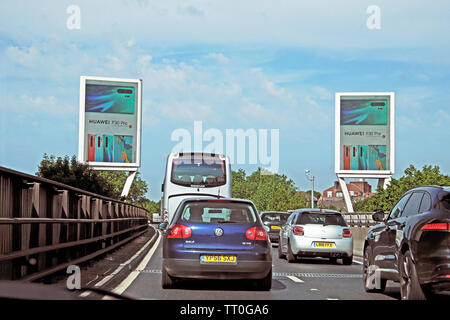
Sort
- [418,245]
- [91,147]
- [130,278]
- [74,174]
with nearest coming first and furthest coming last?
1. [418,245]
2. [130,278]
3. [74,174]
4. [91,147]

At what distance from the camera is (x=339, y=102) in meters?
68.6

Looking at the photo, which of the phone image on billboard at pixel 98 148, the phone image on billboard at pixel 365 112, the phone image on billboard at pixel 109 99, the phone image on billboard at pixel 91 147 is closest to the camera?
the phone image on billboard at pixel 91 147

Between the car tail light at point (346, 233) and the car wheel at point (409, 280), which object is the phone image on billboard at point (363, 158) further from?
the car wheel at point (409, 280)

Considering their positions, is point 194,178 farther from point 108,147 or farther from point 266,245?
point 108,147

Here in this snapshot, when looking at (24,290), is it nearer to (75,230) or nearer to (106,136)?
(75,230)

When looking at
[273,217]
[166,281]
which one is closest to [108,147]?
[273,217]

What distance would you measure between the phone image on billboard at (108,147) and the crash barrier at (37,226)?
1921 inches

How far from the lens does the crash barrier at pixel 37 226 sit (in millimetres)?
8180

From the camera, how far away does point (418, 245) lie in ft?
27.9

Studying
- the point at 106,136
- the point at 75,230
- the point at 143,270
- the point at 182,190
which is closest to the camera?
the point at 75,230

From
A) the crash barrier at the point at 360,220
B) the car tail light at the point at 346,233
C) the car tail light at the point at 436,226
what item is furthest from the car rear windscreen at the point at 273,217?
the car tail light at the point at 436,226

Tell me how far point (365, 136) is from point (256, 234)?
2313 inches
